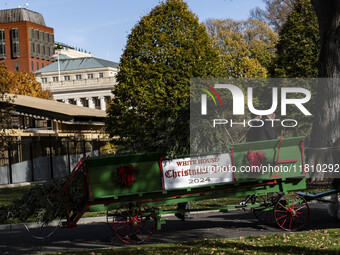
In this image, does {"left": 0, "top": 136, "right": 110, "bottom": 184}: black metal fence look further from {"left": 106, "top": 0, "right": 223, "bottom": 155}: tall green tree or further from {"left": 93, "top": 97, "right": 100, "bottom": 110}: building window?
{"left": 93, "top": 97, "right": 100, "bottom": 110}: building window

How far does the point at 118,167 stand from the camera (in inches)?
403

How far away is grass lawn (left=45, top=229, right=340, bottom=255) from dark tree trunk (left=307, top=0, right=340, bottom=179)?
10.3 meters

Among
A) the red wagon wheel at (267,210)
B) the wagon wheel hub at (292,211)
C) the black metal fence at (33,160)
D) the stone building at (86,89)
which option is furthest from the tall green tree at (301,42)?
the stone building at (86,89)

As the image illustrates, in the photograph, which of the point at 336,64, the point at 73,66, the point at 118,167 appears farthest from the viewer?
the point at 73,66

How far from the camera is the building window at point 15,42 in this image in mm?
130350

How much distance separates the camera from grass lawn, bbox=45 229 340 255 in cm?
879

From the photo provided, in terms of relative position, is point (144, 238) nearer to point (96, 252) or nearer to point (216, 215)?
point (96, 252)

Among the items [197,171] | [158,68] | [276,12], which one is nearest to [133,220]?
[197,171]

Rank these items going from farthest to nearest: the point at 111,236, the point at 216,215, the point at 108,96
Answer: the point at 108,96
the point at 216,215
the point at 111,236

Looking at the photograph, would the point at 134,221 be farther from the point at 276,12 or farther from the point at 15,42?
the point at 15,42

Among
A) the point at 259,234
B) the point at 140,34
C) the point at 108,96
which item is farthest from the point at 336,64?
the point at 108,96

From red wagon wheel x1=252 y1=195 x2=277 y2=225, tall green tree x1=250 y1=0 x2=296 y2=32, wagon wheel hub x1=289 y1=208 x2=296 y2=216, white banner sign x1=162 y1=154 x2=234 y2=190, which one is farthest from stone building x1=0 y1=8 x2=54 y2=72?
wagon wheel hub x1=289 y1=208 x2=296 y2=216

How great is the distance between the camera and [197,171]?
34.7 ft

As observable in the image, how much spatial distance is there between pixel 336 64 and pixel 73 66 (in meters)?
114
